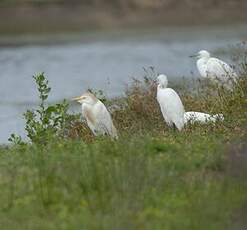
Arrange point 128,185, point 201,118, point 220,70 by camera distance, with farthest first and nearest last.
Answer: point 220,70 < point 201,118 < point 128,185

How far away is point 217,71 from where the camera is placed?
13.9 metres

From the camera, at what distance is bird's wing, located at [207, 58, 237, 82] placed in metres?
12.8

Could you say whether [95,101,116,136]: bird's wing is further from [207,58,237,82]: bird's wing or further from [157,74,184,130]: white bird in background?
[207,58,237,82]: bird's wing

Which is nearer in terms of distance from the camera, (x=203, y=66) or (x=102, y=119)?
(x=102, y=119)

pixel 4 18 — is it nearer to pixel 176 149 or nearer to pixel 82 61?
pixel 82 61

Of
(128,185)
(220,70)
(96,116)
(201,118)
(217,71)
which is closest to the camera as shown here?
(128,185)

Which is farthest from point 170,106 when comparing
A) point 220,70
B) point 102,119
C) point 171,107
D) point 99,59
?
point 99,59

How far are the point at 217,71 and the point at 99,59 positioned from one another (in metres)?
12.5

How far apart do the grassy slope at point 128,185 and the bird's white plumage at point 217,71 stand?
343 centimetres

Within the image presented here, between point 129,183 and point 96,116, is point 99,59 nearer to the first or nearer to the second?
point 96,116

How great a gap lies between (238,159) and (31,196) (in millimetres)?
1629

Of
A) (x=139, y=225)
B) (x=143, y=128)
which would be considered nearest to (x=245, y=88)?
(x=143, y=128)

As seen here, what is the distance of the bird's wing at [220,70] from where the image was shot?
41.9ft

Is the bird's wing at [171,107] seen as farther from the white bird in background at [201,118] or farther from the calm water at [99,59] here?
the calm water at [99,59]
